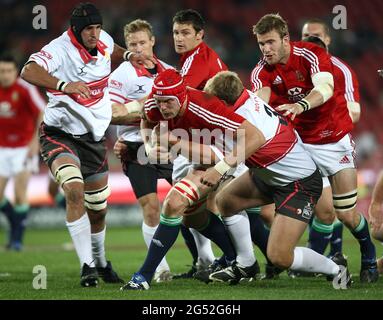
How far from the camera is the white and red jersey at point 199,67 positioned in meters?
7.84

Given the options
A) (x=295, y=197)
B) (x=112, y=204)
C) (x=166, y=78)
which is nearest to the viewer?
(x=166, y=78)

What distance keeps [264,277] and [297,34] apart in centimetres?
1290

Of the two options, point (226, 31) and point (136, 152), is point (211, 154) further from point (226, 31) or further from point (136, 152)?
point (226, 31)

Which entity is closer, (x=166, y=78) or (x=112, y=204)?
(x=166, y=78)

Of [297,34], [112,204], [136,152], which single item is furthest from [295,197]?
[297,34]

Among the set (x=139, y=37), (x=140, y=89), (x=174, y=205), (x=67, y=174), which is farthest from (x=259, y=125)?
(x=139, y=37)

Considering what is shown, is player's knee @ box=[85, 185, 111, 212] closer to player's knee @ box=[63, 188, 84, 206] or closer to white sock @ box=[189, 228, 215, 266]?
player's knee @ box=[63, 188, 84, 206]

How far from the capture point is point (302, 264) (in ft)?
23.0

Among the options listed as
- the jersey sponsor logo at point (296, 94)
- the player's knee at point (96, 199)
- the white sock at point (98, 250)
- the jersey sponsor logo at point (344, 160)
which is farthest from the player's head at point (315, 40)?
the white sock at point (98, 250)

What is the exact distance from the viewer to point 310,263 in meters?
7.02

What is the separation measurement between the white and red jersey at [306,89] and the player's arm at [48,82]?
67.0 inches

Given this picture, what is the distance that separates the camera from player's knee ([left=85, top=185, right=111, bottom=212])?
8023mm

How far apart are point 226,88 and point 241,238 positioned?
141 cm

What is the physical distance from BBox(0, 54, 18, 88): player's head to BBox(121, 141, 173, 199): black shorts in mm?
4543
